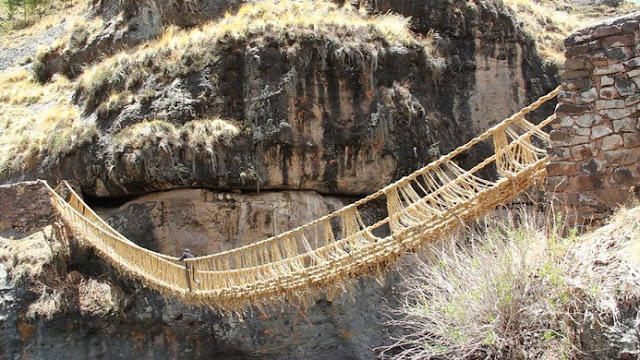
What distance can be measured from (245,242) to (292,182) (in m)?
1.21

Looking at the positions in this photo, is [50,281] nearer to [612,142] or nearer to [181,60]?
[181,60]

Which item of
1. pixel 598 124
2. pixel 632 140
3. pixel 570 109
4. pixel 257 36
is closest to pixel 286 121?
pixel 257 36

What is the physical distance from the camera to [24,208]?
1060cm

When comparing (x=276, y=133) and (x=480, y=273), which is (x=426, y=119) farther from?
(x=480, y=273)

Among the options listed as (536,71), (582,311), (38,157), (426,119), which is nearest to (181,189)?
(38,157)

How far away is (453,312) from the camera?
15.4 feet

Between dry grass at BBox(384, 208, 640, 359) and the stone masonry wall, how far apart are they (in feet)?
1.32

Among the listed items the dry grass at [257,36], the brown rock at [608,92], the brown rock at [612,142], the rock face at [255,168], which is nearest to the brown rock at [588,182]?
the brown rock at [612,142]

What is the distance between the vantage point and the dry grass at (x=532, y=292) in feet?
13.4

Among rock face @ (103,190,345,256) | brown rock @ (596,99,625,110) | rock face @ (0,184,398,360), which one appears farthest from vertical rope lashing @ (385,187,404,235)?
rock face @ (103,190,345,256)

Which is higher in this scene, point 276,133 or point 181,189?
point 276,133

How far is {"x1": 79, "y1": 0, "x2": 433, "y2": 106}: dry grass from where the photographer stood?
11602mm

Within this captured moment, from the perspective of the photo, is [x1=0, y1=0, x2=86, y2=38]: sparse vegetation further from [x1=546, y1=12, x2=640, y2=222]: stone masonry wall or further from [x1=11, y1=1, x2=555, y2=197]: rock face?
[x1=546, y1=12, x2=640, y2=222]: stone masonry wall

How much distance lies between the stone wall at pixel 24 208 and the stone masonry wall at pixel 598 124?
7.85m
